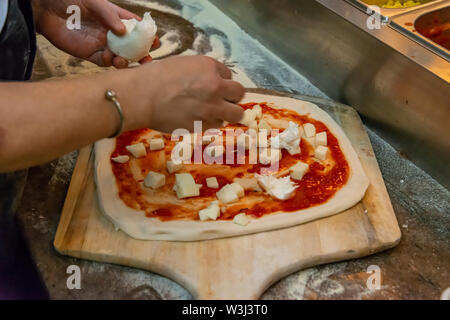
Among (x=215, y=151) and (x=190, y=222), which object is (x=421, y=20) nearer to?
(x=215, y=151)

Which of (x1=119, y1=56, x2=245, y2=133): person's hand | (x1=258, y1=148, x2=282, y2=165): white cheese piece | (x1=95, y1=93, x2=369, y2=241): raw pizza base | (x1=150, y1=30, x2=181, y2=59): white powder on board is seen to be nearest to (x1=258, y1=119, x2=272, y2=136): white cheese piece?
(x1=258, y1=148, x2=282, y2=165): white cheese piece

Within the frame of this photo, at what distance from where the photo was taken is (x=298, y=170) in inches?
73.0

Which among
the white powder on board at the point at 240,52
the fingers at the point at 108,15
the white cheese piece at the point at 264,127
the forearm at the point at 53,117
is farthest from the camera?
the white powder on board at the point at 240,52

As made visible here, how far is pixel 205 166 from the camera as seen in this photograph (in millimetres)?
1932

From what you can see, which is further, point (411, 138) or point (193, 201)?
point (411, 138)

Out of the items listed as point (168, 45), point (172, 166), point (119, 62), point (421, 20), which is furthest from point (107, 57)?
point (421, 20)

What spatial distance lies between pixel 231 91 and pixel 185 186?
42 cm

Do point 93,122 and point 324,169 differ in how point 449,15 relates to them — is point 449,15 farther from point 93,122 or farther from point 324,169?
point 93,122

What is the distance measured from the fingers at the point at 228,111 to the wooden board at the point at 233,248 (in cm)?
42

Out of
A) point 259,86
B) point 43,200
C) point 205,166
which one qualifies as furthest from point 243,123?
point 43,200

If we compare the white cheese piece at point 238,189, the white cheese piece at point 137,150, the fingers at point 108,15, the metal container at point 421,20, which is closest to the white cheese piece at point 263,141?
the white cheese piece at point 238,189

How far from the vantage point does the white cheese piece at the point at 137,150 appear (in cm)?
193

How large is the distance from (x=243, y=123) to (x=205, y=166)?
12.4 inches

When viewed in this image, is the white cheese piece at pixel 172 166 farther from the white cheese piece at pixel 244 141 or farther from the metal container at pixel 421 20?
the metal container at pixel 421 20
